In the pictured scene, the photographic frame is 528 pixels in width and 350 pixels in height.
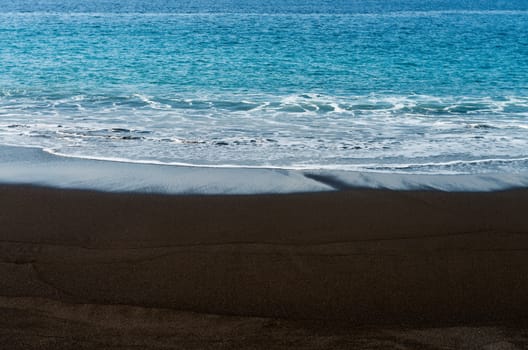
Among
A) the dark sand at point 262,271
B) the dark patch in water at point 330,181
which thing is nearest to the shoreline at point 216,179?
the dark patch in water at point 330,181

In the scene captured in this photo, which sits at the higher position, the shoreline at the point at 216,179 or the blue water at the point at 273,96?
the shoreline at the point at 216,179

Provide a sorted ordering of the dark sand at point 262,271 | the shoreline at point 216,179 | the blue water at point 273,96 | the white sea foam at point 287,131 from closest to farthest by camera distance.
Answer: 1. the dark sand at point 262,271
2. the shoreline at point 216,179
3. the white sea foam at point 287,131
4. the blue water at point 273,96

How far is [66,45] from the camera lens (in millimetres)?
26500

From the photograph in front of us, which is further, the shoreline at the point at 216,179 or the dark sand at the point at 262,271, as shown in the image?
the shoreline at the point at 216,179

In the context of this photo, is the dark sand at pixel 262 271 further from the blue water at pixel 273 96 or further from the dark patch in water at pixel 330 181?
the blue water at pixel 273 96

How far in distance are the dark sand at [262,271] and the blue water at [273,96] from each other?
1.93m

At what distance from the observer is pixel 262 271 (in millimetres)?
4578

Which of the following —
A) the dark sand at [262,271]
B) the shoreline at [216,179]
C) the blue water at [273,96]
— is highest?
the dark sand at [262,271]

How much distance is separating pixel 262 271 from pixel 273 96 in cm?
1058

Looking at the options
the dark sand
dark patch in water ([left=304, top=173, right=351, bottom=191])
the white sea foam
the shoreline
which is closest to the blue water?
the white sea foam

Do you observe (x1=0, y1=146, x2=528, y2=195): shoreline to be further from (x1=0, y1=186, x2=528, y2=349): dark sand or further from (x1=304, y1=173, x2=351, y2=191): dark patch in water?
(x1=0, y1=186, x2=528, y2=349): dark sand

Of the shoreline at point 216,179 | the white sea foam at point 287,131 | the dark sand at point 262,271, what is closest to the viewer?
the dark sand at point 262,271

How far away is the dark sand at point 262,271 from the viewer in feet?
12.4

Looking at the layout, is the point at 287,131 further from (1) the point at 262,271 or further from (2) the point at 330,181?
(1) the point at 262,271
